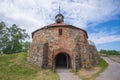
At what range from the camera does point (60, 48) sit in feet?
70.1

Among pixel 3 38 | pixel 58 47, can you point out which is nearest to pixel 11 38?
pixel 3 38

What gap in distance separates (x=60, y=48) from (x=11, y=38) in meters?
22.5

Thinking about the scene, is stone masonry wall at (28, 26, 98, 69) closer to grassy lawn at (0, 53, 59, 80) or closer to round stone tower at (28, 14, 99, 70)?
round stone tower at (28, 14, 99, 70)

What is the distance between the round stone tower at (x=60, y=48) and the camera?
67.1 feet

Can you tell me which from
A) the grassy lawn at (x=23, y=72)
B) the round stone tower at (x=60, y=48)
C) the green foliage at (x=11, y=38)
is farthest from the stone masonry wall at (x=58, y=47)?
the green foliage at (x=11, y=38)

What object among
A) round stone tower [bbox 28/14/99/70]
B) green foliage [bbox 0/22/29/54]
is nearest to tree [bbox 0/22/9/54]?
green foliage [bbox 0/22/29/54]

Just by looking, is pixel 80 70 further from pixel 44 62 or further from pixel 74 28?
pixel 74 28

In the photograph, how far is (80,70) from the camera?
19.6 metres

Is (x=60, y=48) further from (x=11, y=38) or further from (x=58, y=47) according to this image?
(x=11, y=38)

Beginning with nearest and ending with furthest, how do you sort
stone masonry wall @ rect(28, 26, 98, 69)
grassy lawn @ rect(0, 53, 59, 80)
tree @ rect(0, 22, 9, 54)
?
grassy lawn @ rect(0, 53, 59, 80)
stone masonry wall @ rect(28, 26, 98, 69)
tree @ rect(0, 22, 9, 54)

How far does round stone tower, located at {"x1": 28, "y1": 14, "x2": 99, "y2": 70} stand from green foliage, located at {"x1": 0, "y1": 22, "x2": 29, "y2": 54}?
17.5 meters

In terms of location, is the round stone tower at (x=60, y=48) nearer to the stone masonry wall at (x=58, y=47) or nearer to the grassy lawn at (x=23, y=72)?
the stone masonry wall at (x=58, y=47)

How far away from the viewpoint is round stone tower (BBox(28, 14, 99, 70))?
20.4m

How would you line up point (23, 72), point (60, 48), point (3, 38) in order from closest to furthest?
point (23, 72), point (60, 48), point (3, 38)
